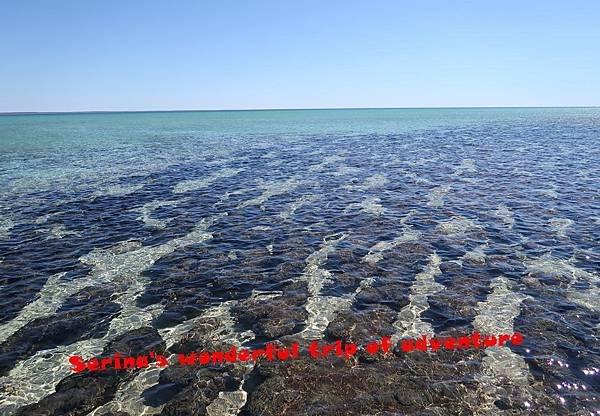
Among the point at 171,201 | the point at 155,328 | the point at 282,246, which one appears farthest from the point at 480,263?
the point at 171,201

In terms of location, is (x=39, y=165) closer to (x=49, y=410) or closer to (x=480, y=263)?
(x=49, y=410)

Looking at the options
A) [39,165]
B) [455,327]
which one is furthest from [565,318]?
[39,165]

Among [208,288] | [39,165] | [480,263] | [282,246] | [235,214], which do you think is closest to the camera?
[208,288]

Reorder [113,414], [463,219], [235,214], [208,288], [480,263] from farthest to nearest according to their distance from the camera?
[235,214]
[463,219]
[480,263]
[208,288]
[113,414]

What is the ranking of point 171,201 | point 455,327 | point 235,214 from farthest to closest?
point 171,201
point 235,214
point 455,327

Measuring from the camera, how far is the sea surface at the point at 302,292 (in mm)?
11961

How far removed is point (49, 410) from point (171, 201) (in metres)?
24.8

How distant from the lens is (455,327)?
15352mm

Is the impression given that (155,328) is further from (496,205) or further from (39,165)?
(39,165)

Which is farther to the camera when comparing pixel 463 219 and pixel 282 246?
pixel 463 219

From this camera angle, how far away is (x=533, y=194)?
116ft

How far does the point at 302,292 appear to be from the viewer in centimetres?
1839

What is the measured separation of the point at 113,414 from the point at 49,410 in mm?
1972

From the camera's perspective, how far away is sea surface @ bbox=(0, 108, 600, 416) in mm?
11961
